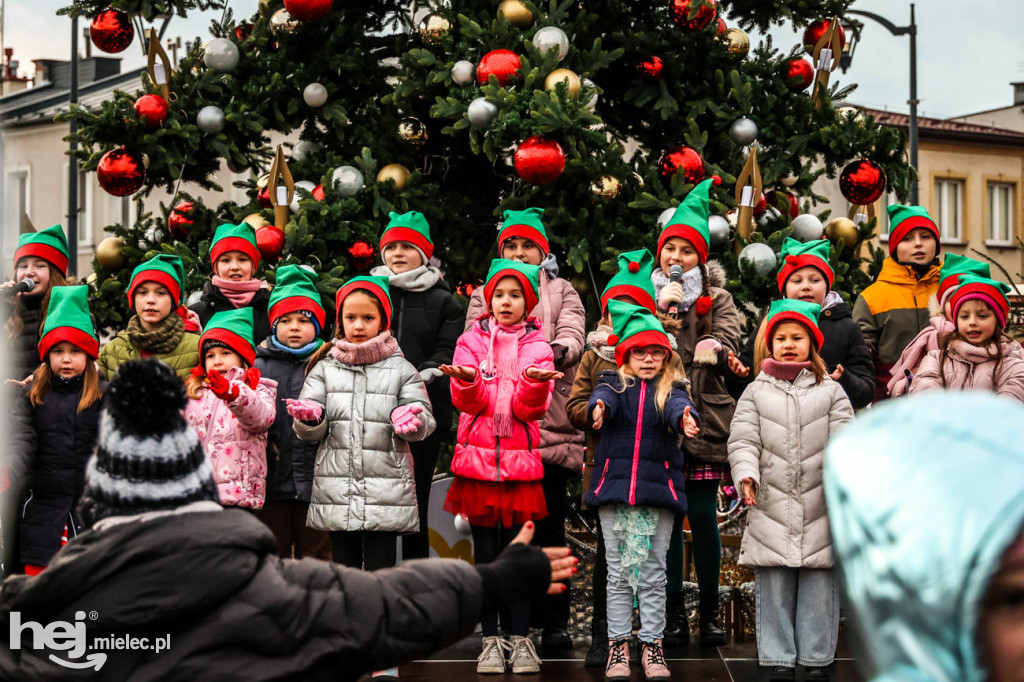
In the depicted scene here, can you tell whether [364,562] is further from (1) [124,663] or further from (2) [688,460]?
(1) [124,663]

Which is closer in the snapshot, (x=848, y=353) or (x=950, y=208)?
(x=848, y=353)

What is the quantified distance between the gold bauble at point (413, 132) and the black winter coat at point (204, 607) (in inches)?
264

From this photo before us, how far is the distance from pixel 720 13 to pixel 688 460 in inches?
159

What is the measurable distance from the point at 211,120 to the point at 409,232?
213 centimetres

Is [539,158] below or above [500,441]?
above

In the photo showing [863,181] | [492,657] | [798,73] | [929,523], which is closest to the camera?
[929,523]

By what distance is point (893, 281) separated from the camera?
26.3 feet

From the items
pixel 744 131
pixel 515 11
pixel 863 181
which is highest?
pixel 515 11

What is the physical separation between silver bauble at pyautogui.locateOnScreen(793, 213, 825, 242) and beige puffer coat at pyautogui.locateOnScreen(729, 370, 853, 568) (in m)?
2.31

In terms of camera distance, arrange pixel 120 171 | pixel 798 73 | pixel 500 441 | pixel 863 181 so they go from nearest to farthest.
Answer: pixel 500 441 → pixel 120 171 → pixel 863 181 → pixel 798 73

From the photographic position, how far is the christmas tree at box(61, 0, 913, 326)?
8453mm

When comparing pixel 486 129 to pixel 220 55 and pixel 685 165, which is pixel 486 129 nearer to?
pixel 685 165

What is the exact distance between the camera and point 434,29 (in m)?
8.88

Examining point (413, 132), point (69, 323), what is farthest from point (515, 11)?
point (69, 323)
